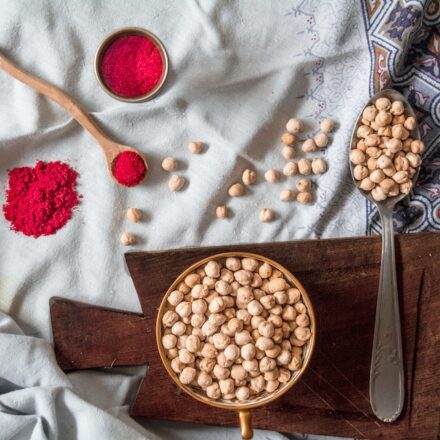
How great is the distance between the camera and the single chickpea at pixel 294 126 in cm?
120

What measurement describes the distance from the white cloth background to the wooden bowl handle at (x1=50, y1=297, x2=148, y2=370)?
40 millimetres

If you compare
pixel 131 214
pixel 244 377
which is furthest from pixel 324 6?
pixel 244 377

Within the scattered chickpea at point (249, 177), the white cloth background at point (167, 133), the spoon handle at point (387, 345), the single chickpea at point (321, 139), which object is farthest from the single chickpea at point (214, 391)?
the single chickpea at point (321, 139)

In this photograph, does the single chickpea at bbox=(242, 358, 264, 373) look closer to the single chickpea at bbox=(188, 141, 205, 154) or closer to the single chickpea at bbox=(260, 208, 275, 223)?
the single chickpea at bbox=(260, 208, 275, 223)

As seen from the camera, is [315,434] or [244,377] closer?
[244,377]

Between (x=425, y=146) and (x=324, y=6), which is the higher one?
(x=324, y=6)

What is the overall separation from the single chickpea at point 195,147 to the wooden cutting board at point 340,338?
0.22m

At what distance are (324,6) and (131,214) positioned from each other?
0.56 meters

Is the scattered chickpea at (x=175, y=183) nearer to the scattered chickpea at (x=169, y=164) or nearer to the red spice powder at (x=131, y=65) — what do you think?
the scattered chickpea at (x=169, y=164)

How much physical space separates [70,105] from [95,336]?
0.46m

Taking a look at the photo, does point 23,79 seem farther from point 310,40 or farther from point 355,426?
point 355,426

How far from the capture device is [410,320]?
45.6 inches

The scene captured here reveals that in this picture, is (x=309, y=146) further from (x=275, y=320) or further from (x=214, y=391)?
(x=214, y=391)

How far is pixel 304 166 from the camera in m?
1.21
